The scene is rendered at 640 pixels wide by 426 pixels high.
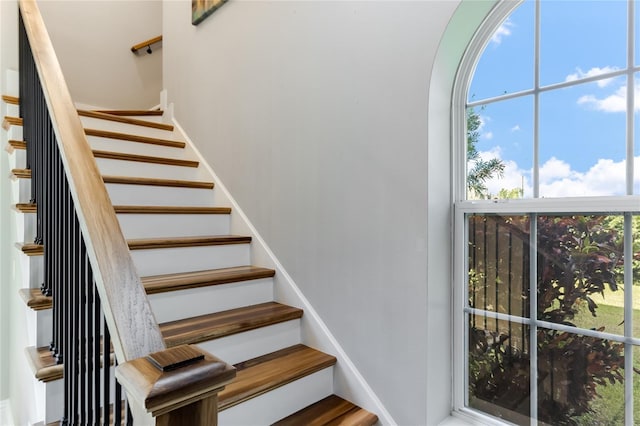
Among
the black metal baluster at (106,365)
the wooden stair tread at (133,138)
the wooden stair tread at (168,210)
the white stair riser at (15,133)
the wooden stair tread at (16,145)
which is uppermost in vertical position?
the wooden stair tread at (133,138)

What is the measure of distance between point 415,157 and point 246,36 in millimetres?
1498

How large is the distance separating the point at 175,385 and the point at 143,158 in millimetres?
2190

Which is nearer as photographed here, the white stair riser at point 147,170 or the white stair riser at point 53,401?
the white stair riser at point 53,401

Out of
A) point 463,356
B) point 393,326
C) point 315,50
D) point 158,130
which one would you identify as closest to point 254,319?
point 393,326

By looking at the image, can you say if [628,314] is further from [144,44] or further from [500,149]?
[144,44]

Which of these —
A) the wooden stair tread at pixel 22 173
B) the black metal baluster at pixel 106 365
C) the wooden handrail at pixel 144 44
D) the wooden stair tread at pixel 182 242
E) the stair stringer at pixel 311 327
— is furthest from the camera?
the wooden handrail at pixel 144 44

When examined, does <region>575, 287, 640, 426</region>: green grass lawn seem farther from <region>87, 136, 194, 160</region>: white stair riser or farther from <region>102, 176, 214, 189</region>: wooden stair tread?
<region>87, 136, 194, 160</region>: white stair riser

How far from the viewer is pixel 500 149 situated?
1384 mm

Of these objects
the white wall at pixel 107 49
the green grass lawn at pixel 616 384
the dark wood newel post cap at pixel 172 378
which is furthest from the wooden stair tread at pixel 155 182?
the green grass lawn at pixel 616 384

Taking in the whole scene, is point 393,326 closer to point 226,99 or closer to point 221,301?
point 221,301

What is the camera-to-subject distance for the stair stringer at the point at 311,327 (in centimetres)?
157

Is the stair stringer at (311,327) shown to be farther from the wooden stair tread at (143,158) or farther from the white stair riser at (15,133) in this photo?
the white stair riser at (15,133)

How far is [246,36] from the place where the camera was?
229 cm

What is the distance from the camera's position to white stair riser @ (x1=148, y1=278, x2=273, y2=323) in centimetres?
164
